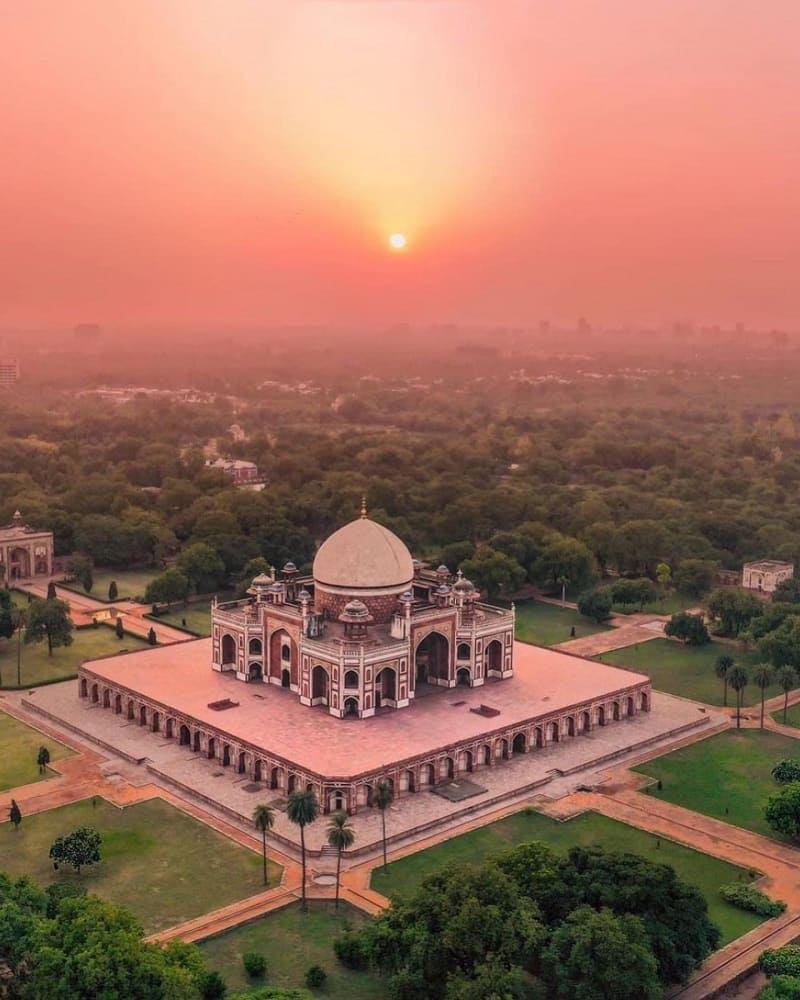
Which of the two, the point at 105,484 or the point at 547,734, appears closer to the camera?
the point at 547,734

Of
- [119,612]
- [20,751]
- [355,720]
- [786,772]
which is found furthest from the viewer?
[119,612]

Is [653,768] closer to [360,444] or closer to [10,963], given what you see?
[10,963]

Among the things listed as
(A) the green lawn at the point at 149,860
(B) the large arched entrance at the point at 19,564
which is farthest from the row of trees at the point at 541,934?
(B) the large arched entrance at the point at 19,564

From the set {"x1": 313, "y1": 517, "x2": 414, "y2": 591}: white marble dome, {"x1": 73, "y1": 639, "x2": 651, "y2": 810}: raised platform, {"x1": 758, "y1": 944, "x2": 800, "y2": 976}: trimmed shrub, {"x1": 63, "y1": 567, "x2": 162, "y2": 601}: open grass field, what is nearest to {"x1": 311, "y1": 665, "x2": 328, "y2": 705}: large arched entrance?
{"x1": 73, "y1": 639, "x2": 651, "y2": 810}: raised platform

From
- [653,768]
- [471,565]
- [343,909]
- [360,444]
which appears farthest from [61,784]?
[360,444]

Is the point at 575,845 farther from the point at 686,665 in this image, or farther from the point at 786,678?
the point at 686,665

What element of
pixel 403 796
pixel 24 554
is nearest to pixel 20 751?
pixel 403 796
